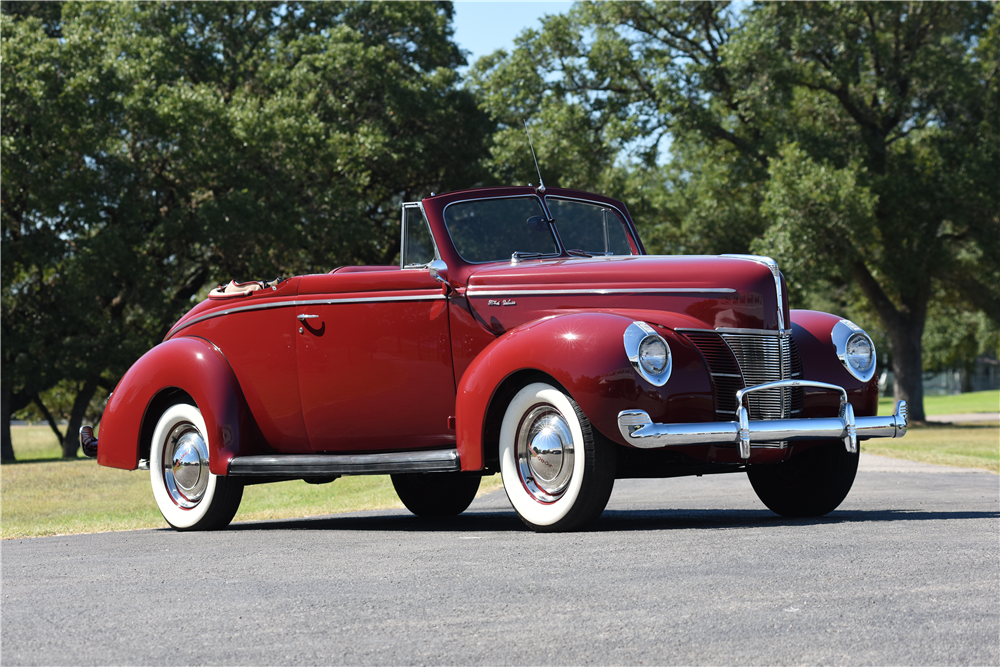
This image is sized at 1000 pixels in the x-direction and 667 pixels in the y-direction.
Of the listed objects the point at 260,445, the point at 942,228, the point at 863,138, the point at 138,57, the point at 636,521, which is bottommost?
the point at 636,521

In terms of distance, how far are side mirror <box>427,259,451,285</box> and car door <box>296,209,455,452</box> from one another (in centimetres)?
4

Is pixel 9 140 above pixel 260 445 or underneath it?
above

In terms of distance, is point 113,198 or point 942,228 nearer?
point 113,198

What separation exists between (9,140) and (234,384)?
19.0 meters

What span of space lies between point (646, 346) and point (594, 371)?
1.07ft

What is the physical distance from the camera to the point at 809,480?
7.61 meters

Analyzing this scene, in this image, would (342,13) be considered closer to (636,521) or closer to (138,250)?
(138,250)

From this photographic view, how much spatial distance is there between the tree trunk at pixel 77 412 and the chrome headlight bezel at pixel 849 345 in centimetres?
2406

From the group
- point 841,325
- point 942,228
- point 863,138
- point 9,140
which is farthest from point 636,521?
point 942,228

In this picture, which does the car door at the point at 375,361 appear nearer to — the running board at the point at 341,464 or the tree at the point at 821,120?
the running board at the point at 341,464

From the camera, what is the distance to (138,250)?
27.2 m

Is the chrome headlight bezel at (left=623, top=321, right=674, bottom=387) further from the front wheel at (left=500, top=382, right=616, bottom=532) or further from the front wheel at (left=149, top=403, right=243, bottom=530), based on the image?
the front wheel at (left=149, top=403, right=243, bottom=530)

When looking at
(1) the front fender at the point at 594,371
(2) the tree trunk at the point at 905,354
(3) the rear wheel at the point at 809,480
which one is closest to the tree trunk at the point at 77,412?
(2) the tree trunk at the point at 905,354

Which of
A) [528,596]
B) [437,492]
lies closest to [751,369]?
[528,596]
